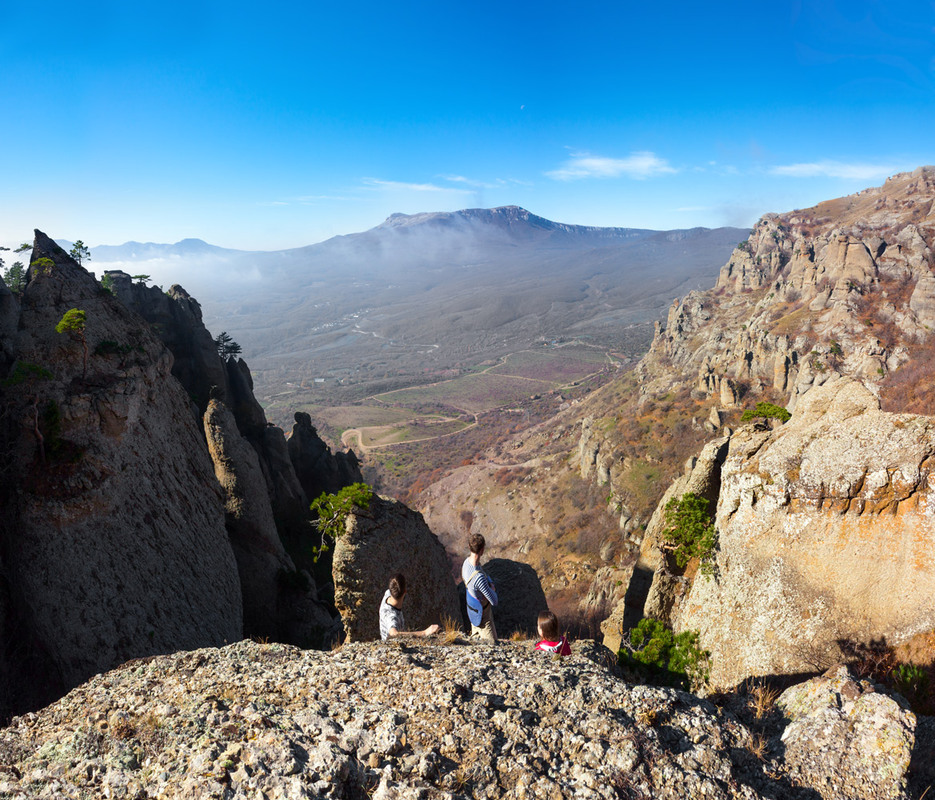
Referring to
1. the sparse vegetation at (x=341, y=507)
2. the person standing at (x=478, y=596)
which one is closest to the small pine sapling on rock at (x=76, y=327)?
the sparse vegetation at (x=341, y=507)

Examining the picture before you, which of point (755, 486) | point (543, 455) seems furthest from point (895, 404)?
point (543, 455)

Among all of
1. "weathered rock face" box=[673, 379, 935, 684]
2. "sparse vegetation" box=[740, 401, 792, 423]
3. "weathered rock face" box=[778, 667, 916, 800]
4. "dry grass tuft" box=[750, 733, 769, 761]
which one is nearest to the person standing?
"dry grass tuft" box=[750, 733, 769, 761]

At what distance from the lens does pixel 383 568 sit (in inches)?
591

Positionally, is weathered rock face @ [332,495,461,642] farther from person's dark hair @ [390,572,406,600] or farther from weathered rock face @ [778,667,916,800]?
weathered rock face @ [778,667,916,800]

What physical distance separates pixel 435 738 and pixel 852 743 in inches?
224

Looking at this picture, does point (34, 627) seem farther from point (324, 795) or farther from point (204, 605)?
point (324, 795)

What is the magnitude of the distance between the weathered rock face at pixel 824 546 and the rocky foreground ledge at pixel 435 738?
12.2 feet

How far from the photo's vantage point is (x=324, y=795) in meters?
5.50

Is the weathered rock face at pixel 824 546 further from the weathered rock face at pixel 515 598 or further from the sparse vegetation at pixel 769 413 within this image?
the weathered rock face at pixel 515 598

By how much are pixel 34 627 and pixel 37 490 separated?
3.64 m

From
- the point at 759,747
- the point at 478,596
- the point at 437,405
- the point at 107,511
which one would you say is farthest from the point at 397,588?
the point at 437,405

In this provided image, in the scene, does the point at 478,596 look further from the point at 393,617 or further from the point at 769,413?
the point at 769,413

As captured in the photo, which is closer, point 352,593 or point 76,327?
point 352,593

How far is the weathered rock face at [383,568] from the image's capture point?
47.3 feet
